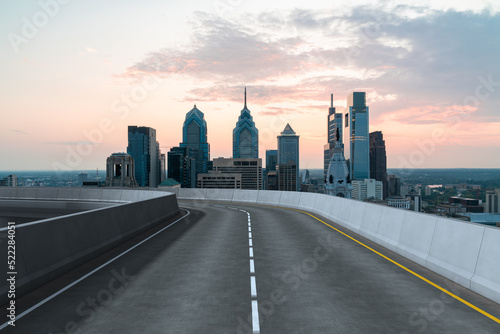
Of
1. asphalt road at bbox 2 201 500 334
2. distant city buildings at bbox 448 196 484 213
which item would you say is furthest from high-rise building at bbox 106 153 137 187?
distant city buildings at bbox 448 196 484 213

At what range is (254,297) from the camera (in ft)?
26.4

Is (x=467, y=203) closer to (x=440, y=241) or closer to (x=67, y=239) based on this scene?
(x=440, y=241)

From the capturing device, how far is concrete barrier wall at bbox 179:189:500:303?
8336 millimetres

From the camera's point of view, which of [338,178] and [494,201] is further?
[494,201]

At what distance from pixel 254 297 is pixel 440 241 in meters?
5.35

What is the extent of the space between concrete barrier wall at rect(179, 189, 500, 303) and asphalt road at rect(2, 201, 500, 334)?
1.02 ft

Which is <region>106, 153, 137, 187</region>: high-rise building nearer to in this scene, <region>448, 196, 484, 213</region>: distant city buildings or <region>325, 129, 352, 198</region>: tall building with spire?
<region>325, 129, 352, 198</region>: tall building with spire

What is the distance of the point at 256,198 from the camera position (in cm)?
3841

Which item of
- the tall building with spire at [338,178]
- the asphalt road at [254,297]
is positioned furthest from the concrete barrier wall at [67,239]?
the tall building with spire at [338,178]

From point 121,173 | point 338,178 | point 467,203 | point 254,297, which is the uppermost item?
point 121,173

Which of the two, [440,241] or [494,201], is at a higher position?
[440,241]

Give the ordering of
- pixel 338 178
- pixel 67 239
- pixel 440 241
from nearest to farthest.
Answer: pixel 440 241
pixel 67 239
pixel 338 178

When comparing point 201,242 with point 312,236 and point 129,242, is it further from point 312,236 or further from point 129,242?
point 312,236

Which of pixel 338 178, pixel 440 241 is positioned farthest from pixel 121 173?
pixel 440 241
